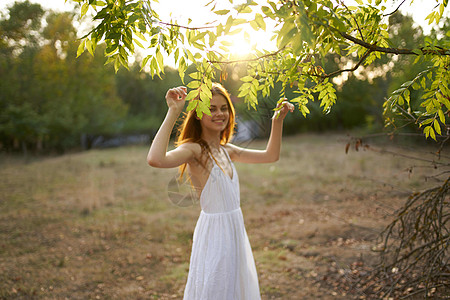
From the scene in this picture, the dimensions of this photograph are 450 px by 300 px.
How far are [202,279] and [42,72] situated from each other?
14.0 meters

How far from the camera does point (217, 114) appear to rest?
6.89 ft

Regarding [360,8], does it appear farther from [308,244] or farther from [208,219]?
[308,244]

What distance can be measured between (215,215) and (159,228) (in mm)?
4062

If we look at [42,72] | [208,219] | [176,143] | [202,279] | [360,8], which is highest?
[42,72]

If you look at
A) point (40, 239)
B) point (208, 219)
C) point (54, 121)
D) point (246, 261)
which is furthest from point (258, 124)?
point (54, 121)

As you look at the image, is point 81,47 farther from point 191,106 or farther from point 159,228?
point 159,228

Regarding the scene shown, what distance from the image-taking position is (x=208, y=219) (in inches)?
83.8

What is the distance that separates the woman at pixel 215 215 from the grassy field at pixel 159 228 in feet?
0.69

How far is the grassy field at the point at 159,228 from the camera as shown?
382cm

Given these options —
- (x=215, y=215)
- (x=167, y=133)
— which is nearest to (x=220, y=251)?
(x=215, y=215)

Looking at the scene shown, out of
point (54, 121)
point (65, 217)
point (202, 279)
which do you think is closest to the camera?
point (202, 279)

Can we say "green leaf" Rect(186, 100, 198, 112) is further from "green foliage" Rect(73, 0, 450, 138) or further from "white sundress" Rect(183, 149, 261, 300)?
"white sundress" Rect(183, 149, 261, 300)

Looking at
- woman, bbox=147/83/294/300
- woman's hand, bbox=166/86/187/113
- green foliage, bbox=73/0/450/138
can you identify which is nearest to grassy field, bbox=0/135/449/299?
woman, bbox=147/83/294/300

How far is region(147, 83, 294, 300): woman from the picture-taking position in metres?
2.01
